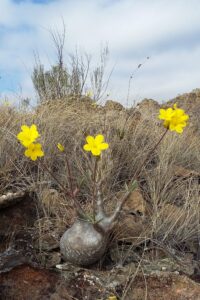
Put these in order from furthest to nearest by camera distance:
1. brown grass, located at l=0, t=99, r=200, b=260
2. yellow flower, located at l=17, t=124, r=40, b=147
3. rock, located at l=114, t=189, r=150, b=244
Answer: brown grass, located at l=0, t=99, r=200, b=260 < rock, located at l=114, t=189, r=150, b=244 < yellow flower, located at l=17, t=124, r=40, b=147

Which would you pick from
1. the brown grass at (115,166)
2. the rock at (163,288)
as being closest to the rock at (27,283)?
the rock at (163,288)

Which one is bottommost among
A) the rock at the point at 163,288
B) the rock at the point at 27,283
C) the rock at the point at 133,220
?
the rock at the point at 163,288

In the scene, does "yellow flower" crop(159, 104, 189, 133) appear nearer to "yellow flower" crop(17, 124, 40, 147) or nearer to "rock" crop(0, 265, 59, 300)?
"yellow flower" crop(17, 124, 40, 147)

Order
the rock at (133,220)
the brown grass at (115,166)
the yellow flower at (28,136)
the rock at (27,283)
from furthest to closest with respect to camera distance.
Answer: the brown grass at (115,166) < the rock at (133,220) < the yellow flower at (28,136) < the rock at (27,283)

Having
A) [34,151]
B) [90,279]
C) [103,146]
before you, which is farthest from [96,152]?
[90,279]

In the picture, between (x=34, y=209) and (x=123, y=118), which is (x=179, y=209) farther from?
(x=123, y=118)

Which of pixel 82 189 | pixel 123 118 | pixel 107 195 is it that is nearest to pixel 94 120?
pixel 123 118

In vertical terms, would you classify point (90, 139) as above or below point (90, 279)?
above

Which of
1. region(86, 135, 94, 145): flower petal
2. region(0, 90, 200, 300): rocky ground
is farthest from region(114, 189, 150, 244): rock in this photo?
region(86, 135, 94, 145): flower petal

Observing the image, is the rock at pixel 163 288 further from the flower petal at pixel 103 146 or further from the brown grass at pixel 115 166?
the flower petal at pixel 103 146

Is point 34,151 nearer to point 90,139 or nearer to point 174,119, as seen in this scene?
point 90,139

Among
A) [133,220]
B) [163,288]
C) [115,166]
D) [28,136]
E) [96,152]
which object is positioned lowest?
[163,288]

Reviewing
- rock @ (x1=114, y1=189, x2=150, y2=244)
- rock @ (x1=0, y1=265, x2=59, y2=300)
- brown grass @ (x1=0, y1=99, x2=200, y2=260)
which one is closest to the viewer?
rock @ (x1=0, y1=265, x2=59, y2=300)

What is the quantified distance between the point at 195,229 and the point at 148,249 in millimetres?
520
